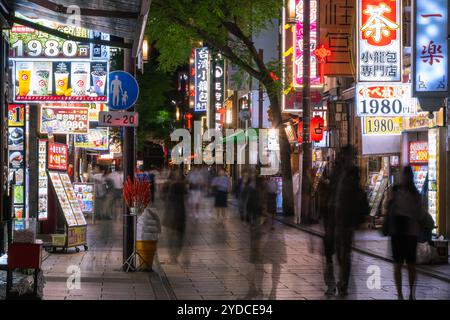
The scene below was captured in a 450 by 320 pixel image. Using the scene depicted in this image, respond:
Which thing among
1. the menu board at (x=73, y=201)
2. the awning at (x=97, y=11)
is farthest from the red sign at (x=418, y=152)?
the awning at (x=97, y=11)

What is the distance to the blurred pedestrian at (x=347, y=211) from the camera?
12.1 metres

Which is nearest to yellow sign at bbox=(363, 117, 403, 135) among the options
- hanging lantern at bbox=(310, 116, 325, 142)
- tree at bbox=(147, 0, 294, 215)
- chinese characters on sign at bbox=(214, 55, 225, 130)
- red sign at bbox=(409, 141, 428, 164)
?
red sign at bbox=(409, 141, 428, 164)

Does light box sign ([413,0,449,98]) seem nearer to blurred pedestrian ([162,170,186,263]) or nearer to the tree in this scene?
blurred pedestrian ([162,170,186,263])

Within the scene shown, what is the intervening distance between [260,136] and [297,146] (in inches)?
157

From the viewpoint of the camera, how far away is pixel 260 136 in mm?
45375

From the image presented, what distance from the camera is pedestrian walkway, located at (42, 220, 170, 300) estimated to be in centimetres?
1216

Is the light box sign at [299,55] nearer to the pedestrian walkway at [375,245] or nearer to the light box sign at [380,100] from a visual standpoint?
the pedestrian walkway at [375,245]

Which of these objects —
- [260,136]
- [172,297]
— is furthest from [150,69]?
[172,297]

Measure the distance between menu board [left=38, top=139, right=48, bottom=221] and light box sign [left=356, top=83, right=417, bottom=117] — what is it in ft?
29.6

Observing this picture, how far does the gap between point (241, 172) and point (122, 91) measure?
3426 millimetres

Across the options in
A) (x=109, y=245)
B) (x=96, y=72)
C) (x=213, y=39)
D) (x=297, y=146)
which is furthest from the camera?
(x=297, y=146)

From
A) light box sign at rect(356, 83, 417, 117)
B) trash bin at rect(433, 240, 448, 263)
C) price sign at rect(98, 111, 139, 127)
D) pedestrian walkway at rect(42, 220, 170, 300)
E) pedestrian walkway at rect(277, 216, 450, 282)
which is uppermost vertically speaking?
light box sign at rect(356, 83, 417, 117)

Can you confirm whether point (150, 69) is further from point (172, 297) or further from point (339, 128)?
point (172, 297)

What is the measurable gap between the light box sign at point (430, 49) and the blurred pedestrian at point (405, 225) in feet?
24.9
